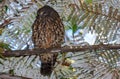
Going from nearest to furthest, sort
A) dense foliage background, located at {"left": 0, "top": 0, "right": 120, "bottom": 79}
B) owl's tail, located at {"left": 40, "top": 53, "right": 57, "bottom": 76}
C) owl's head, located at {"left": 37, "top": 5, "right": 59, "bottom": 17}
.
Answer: dense foliage background, located at {"left": 0, "top": 0, "right": 120, "bottom": 79}, owl's tail, located at {"left": 40, "top": 53, "right": 57, "bottom": 76}, owl's head, located at {"left": 37, "top": 5, "right": 59, "bottom": 17}

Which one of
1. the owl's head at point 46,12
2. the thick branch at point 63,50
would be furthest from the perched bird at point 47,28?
the thick branch at point 63,50

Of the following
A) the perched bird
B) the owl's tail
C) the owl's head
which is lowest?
the owl's tail

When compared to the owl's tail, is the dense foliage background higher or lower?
higher

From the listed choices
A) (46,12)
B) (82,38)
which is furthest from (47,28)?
(82,38)

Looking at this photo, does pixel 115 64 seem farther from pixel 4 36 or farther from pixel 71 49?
pixel 4 36

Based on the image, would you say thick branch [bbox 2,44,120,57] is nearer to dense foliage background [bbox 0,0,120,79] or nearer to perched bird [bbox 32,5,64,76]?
dense foliage background [bbox 0,0,120,79]

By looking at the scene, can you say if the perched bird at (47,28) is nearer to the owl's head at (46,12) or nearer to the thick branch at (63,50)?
Result: the owl's head at (46,12)

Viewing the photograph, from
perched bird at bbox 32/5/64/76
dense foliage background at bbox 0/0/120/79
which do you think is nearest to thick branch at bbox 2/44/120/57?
dense foliage background at bbox 0/0/120/79

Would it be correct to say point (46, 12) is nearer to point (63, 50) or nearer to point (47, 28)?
point (47, 28)
